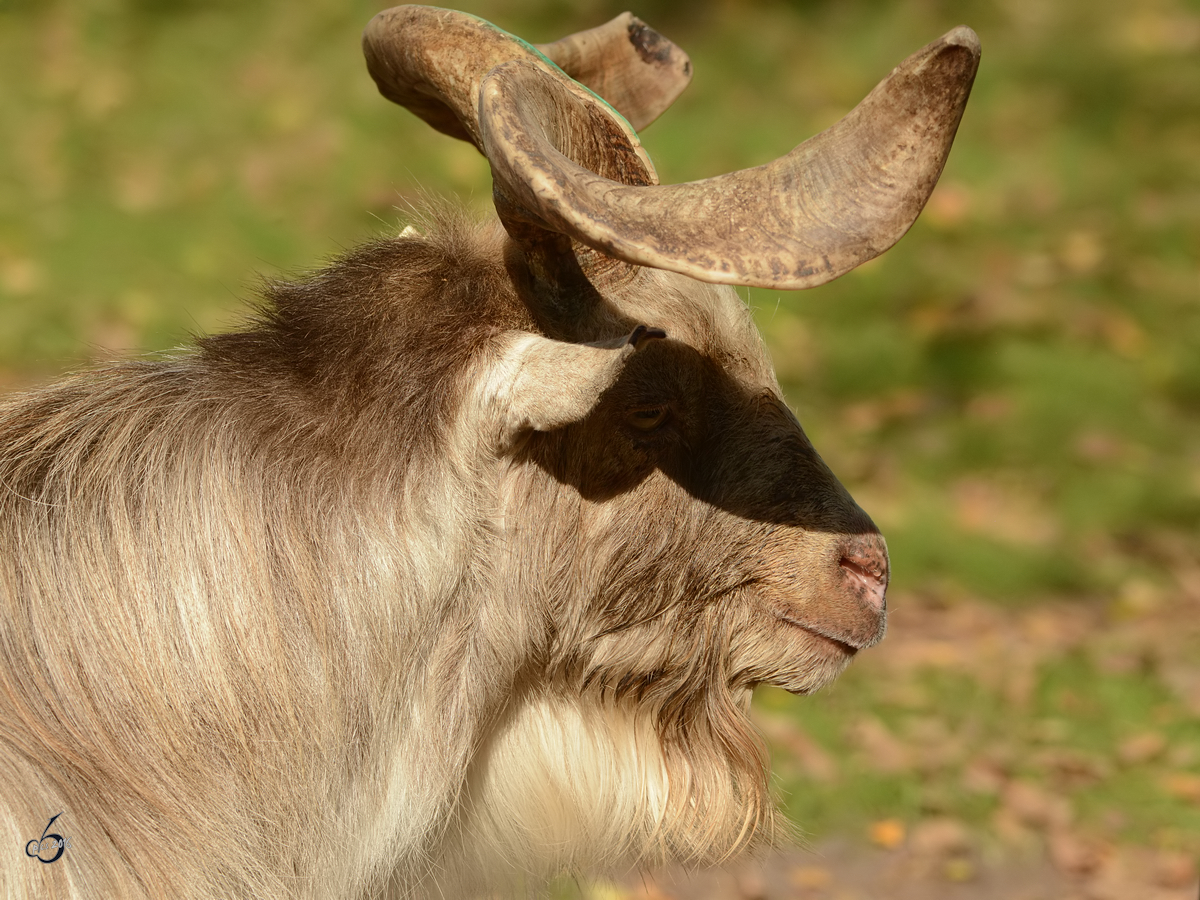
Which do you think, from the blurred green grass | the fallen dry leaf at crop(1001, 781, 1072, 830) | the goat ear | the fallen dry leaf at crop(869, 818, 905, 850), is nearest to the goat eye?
the goat ear

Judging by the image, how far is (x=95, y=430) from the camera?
274cm

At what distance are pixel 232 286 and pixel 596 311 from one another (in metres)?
8.16

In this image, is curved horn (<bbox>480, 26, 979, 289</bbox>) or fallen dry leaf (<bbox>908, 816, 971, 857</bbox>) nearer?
curved horn (<bbox>480, 26, 979, 289</bbox>)

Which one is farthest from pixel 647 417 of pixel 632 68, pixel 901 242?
pixel 901 242

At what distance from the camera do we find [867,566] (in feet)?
10.0

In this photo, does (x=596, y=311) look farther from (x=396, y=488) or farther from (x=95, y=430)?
(x=95, y=430)

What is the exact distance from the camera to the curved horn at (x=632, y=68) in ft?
12.8

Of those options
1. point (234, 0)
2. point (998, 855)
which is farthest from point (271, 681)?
point (234, 0)

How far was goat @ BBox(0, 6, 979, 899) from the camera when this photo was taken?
92.7 inches
